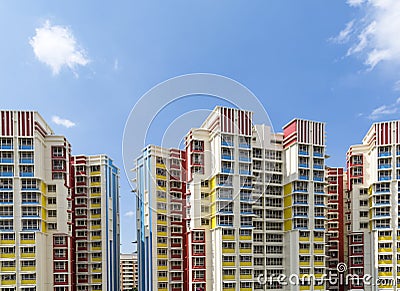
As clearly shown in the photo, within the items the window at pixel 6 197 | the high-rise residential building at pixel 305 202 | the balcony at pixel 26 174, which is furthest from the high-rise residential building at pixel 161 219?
the window at pixel 6 197

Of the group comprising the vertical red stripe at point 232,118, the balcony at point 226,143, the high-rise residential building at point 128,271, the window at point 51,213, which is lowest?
the high-rise residential building at point 128,271

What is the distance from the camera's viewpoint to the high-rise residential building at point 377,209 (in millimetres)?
15727

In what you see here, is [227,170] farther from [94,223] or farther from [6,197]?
[6,197]

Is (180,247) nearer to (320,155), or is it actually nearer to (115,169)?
(115,169)

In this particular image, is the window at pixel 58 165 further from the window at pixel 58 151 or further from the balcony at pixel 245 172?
the balcony at pixel 245 172

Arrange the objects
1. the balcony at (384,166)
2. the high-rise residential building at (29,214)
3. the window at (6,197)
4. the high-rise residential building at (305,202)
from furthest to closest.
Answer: the balcony at (384,166), the high-rise residential building at (305,202), the window at (6,197), the high-rise residential building at (29,214)

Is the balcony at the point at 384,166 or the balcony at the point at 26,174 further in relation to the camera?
the balcony at the point at 384,166

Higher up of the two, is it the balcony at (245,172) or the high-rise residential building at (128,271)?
the balcony at (245,172)

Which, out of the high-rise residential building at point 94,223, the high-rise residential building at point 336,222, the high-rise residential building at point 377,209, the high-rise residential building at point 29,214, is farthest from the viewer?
the high-rise residential building at point 336,222

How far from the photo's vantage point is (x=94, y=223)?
16.8m

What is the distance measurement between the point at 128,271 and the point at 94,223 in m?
19.3

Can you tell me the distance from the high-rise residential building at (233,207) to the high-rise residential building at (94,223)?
1.55 m

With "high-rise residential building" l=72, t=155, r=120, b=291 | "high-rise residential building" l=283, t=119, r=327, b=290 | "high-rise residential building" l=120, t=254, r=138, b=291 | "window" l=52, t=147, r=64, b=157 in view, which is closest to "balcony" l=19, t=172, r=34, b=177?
"window" l=52, t=147, r=64, b=157

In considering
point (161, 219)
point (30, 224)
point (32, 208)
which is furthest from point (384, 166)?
point (30, 224)
